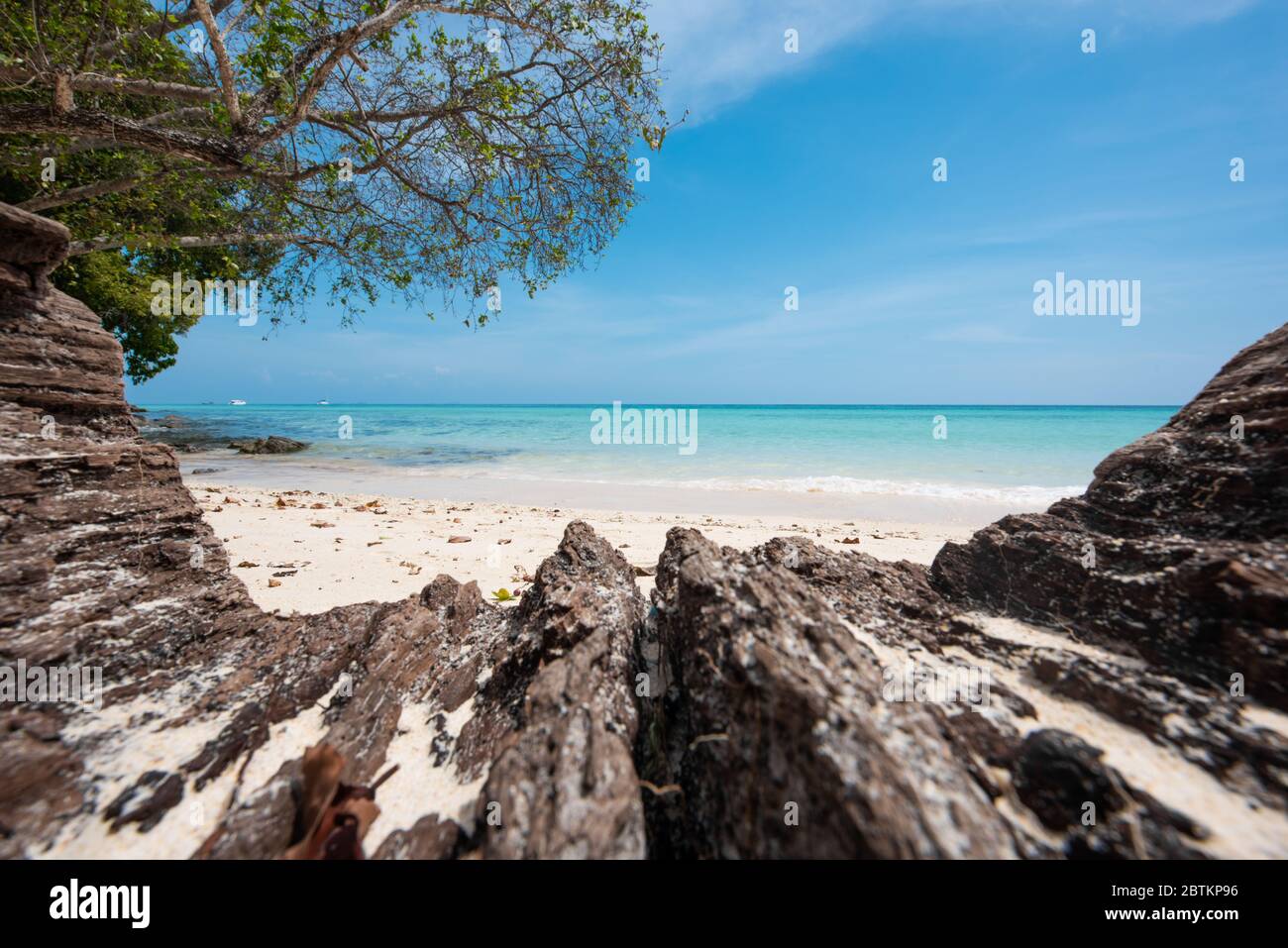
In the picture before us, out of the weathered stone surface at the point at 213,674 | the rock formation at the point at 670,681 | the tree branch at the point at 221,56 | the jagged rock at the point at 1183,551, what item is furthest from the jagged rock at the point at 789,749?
the tree branch at the point at 221,56

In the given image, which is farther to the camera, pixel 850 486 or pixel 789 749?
pixel 850 486

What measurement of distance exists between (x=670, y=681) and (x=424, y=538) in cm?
597

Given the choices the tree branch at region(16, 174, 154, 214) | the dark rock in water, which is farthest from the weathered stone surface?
the dark rock in water

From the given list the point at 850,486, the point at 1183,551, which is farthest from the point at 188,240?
the point at 850,486

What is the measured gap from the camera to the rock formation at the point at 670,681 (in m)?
1.69

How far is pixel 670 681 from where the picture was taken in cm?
273

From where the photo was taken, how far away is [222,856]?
6.17ft

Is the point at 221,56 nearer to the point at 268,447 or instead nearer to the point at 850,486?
the point at 850,486

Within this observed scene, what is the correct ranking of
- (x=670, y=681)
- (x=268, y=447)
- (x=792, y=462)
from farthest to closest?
(x=268, y=447) < (x=792, y=462) < (x=670, y=681)

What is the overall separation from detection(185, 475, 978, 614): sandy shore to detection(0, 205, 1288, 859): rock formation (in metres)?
1.33

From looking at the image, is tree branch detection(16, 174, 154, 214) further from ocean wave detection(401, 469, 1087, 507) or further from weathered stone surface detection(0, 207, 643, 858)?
ocean wave detection(401, 469, 1087, 507)

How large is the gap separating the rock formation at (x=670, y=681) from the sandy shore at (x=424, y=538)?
1.33 meters

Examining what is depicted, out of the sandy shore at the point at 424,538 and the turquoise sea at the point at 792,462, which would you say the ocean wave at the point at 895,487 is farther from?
the sandy shore at the point at 424,538

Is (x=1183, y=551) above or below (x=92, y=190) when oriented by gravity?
below
